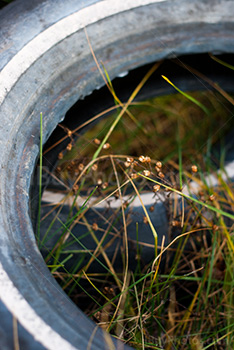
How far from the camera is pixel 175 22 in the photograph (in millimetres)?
907

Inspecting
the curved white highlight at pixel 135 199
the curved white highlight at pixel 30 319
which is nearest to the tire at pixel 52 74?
the curved white highlight at pixel 30 319

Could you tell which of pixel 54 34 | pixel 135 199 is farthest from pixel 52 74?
pixel 135 199

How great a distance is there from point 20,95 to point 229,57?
1.65ft

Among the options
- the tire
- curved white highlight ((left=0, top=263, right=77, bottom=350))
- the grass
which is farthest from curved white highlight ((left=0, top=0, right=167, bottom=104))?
curved white highlight ((left=0, top=263, right=77, bottom=350))

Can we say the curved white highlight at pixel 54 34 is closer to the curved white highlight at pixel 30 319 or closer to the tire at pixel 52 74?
the tire at pixel 52 74

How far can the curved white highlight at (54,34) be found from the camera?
73 centimetres

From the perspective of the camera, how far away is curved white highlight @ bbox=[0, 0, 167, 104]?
2.41 ft

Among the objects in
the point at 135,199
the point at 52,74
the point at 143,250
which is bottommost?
the point at 143,250

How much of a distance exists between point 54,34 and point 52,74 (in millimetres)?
79

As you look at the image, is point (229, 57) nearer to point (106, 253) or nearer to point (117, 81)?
point (117, 81)

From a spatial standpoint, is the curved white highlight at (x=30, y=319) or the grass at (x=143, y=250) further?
the grass at (x=143, y=250)

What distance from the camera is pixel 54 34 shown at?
0.80m

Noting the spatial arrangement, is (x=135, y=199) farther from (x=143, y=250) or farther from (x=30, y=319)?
(x=30, y=319)

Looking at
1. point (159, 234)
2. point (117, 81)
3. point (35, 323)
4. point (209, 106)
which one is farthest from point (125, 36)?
point (209, 106)
